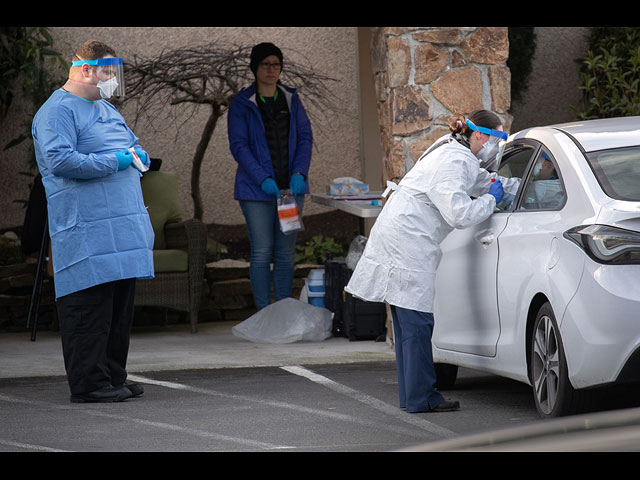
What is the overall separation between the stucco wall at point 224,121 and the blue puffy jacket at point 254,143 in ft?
9.03

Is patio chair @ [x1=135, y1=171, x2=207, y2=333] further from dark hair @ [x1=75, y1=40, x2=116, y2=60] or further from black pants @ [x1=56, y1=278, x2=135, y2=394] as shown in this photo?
dark hair @ [x1=75, y1=40, x2=116, y2=60]

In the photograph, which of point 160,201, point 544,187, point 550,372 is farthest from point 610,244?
point 160,201

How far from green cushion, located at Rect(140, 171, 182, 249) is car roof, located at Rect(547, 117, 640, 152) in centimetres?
495

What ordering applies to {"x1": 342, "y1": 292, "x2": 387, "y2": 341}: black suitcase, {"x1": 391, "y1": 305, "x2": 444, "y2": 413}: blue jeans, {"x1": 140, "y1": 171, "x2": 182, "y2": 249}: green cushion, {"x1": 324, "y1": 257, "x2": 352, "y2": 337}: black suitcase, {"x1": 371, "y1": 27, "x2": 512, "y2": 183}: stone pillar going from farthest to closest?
{"x1": 140, "y1": 171, "x2": 182, "y2": 249}: green cushion, {"x1": 324, "y1": 257, "x2": 352, "y2": 337}: black suitcase, {"x1": 342, "y1": 292, "x2": 387, "y2": 341}: black suitcase, {"x1": 371, "y1": 27, "x2": 512, "y2": 183}: stone pillar, {"x1": 391, "y1": 305, "x2": 444, "y2": 413}: blue jeans

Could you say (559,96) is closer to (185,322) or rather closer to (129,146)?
(185,322)

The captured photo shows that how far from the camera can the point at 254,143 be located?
30.3 ft

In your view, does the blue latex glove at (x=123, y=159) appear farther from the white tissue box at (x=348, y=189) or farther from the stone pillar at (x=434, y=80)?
the white tissue box at (x=348, y=189)

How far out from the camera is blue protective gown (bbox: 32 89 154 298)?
6.07m

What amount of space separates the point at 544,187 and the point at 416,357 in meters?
1.03

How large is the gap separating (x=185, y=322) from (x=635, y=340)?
255 inches

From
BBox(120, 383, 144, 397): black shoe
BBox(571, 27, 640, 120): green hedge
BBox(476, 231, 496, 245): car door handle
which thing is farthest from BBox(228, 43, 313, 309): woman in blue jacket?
BBox(476, 231, 496, 245): car door handle

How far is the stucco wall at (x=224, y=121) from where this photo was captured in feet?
39.3

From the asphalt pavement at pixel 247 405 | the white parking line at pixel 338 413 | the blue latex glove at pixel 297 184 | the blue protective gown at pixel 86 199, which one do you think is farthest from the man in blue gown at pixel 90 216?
the blue latex glove at pixel 297 184

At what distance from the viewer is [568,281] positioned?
15.7ft
